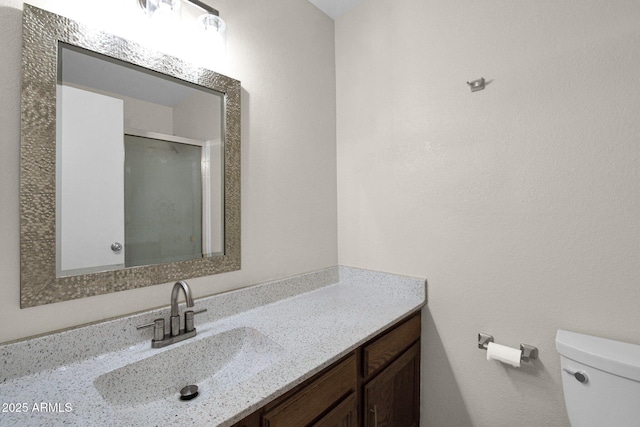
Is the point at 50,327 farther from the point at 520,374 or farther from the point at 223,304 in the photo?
the point at 520,374

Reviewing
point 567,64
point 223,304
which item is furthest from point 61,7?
point 567,64

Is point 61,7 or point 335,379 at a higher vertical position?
point 61,7

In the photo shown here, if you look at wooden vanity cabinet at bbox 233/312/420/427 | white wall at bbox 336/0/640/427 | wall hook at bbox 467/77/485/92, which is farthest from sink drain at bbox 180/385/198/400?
wall hook at bbox 467/77/485/92

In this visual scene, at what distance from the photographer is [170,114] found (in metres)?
1.12

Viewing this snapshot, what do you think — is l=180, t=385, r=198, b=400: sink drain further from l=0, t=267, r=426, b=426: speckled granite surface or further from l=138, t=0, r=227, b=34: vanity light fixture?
l=138, t=0, r=227, b=34: vanity light fixture

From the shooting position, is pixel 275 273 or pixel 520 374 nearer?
pixel 520 374

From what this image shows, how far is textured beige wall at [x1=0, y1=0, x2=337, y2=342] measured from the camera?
2.63 ft

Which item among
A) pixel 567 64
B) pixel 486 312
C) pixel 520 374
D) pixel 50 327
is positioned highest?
pixel 567 64

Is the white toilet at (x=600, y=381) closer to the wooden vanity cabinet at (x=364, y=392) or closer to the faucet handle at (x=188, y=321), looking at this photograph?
the wooden vanity cabinet at (x=364, y=392)

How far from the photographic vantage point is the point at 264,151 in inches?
56.3

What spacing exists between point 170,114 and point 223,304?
82 cm

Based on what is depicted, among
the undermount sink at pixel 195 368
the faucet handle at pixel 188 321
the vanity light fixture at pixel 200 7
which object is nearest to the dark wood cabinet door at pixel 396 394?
the undermount sink at pixel 195 368

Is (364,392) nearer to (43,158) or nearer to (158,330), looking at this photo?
(158,330)

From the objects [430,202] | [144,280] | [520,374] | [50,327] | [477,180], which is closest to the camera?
[50,327]
